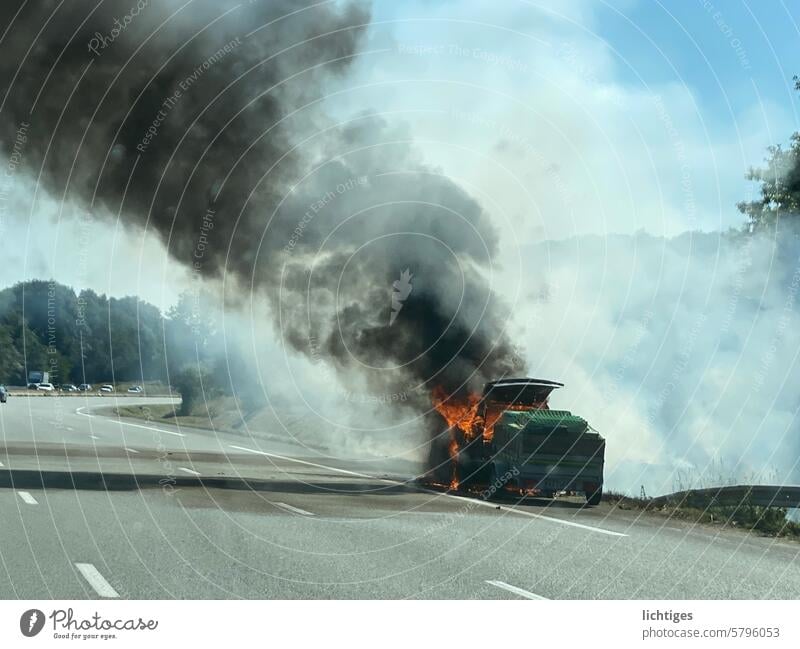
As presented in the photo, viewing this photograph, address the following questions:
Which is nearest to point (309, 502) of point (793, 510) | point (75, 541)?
point (75, 541)

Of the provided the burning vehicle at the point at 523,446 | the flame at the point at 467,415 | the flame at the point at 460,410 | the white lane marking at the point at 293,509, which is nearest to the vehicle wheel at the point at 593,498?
the burning vehicle at the point at 523,446

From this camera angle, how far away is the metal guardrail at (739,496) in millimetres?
18531

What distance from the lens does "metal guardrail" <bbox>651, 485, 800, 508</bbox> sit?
18531 mm

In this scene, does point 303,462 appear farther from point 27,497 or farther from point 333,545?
point 333,545

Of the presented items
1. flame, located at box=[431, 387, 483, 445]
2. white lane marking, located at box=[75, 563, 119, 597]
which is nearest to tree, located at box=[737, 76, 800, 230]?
flame, located at box=[431, 387, 483, 445]

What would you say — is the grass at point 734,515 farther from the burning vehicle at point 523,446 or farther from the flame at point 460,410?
the flame at point 460,410

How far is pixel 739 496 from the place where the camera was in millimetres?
20422

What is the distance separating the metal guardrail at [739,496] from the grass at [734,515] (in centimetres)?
10

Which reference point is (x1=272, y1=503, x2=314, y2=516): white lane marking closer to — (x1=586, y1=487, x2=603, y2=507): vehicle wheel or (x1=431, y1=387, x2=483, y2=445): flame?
(x1=431, y1=387, x2=483, y2=445): flame

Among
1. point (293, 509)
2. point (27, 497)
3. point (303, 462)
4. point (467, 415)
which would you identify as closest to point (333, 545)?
point (293, 509)

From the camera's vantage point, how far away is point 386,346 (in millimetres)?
34812

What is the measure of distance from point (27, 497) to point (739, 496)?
12562mm
